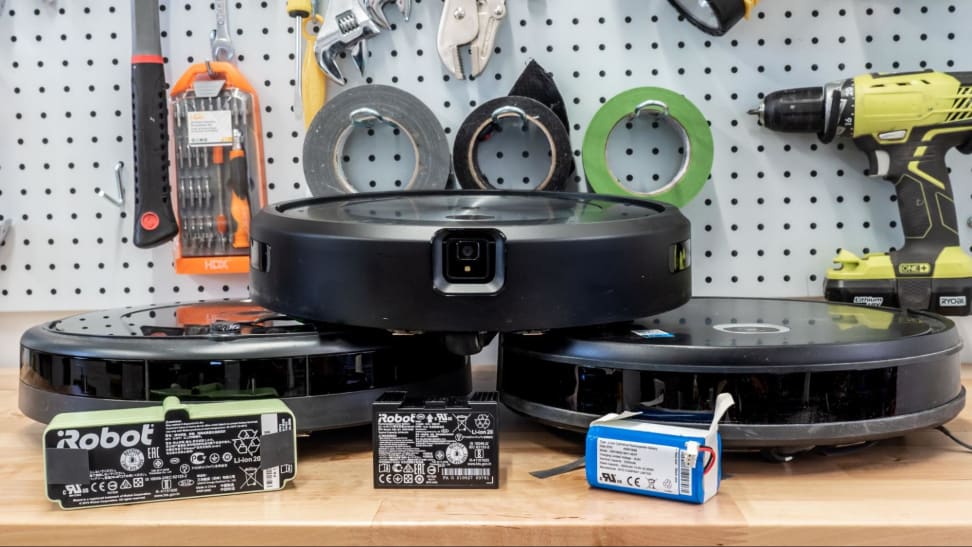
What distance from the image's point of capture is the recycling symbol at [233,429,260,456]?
54cm

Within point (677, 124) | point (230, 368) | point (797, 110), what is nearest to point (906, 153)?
point (797, 110)

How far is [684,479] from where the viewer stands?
514 millimetres

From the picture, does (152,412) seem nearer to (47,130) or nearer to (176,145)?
(176,145)

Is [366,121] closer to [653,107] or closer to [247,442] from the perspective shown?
[653,107]

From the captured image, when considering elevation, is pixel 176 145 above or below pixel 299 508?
above

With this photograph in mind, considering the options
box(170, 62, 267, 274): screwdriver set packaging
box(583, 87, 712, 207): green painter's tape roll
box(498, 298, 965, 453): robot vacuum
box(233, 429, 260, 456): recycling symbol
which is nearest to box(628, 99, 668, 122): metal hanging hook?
box(583, 87, 712, 207): green painter's tape roll

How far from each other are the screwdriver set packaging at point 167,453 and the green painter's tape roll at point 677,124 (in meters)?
0.48

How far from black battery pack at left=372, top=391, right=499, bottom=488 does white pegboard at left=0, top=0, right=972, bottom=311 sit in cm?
45

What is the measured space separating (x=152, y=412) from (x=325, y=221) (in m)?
0.18

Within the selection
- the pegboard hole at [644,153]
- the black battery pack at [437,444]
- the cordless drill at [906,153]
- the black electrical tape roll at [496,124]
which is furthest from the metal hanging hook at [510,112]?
the black battery pack at [437,444]

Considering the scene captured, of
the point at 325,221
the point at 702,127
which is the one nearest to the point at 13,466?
the point at 325,221

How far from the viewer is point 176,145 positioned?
36.6 inches

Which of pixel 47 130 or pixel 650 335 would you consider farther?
pixel 47 130

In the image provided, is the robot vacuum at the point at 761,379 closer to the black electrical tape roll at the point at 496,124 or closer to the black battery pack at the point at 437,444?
the black battery pack at the point at 437,444
